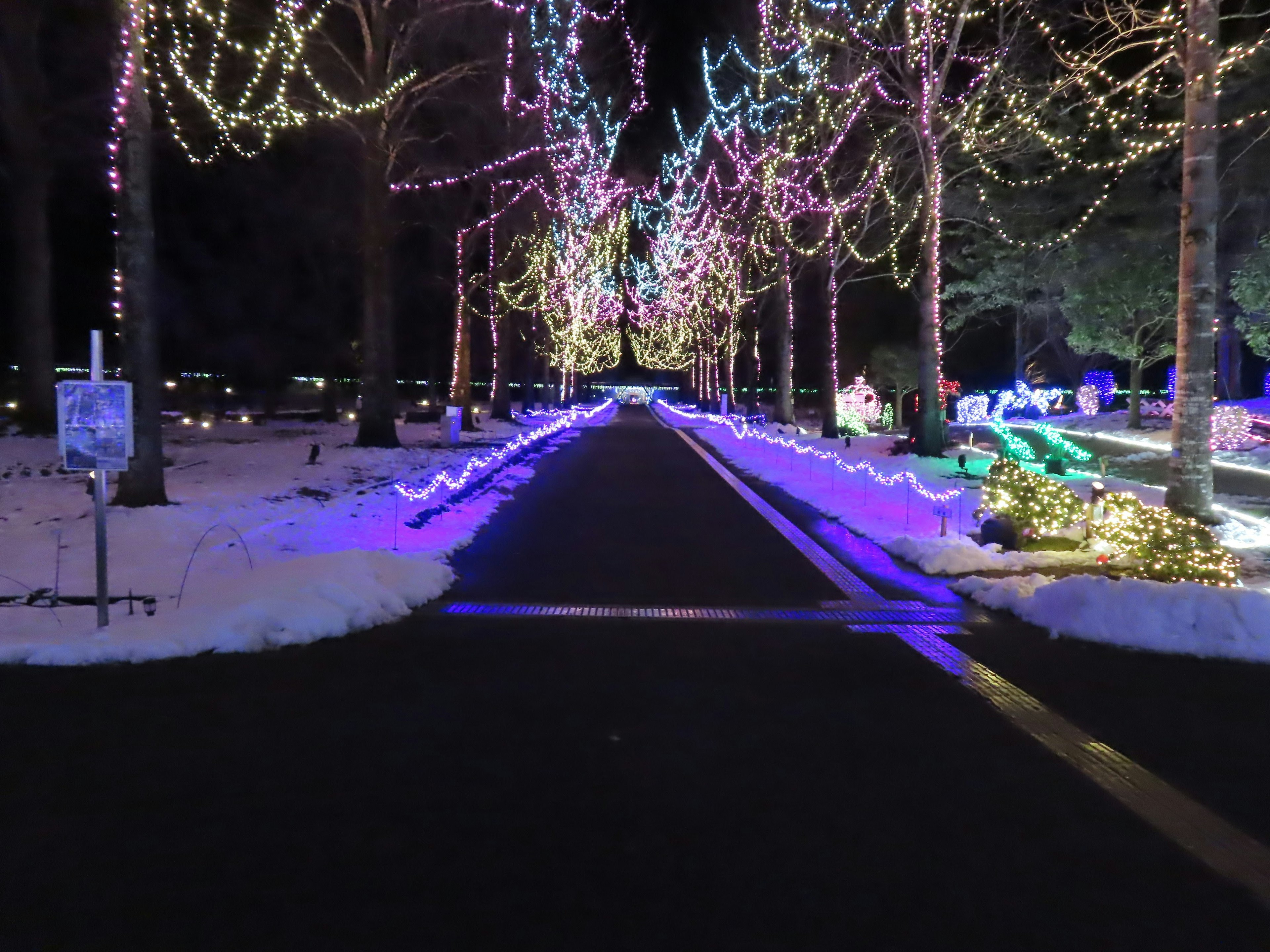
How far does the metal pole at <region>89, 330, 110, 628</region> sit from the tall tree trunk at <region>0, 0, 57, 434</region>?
17.8 metres

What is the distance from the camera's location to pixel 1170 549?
33.4 ft

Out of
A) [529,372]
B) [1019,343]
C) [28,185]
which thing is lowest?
[529,372]

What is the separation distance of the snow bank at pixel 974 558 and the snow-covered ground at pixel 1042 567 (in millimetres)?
16

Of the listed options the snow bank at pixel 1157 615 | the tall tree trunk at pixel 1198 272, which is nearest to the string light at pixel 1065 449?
the tall tree trunk at pixel 1198 272

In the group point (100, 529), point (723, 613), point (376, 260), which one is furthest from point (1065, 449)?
point (100, 529)

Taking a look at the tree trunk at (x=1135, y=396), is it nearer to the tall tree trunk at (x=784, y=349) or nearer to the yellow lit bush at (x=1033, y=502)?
the tall tree trunk at (x=784, y=349)

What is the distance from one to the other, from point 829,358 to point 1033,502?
20.0 metres

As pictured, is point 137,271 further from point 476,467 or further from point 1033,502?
point 1033,502

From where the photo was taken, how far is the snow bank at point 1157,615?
805cm

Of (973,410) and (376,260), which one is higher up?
(376,260)

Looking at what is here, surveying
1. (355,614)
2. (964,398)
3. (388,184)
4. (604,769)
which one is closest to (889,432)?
(964,398)

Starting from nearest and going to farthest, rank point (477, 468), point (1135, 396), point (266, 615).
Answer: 1. point (266, 615)
2. point (477, 468)
3. point (1135, 396)

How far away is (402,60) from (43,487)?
1455cm

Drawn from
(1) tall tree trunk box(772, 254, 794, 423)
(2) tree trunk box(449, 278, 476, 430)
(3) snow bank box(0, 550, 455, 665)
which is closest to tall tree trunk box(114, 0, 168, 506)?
(3) snow bank box(0, 550, 455, 665)
